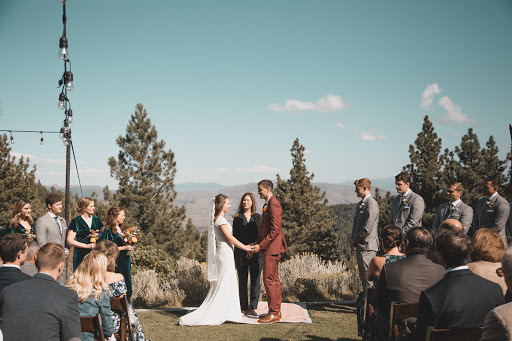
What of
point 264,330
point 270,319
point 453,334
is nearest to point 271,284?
point 270,319

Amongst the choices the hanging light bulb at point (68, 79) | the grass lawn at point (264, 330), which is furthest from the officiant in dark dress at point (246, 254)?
the hanging light bulb at point (68, 79)

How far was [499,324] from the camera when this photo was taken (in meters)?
1.83

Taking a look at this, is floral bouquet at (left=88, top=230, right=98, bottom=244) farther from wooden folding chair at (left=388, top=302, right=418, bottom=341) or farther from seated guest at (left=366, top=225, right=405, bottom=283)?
wooden folding chair at (left=388, top=302, right=418, bottom=341)

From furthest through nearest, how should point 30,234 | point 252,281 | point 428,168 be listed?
point 428,168, point 252,281, point 30,234

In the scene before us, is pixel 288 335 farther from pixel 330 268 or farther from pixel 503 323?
pixel 503 323

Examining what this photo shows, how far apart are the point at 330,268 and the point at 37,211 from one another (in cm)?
2694

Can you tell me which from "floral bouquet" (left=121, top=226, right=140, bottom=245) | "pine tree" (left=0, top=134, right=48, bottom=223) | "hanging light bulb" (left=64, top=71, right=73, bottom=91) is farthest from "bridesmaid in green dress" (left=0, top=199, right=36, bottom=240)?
"pine tree" (left=0, top=134, right=48, bottom=223)

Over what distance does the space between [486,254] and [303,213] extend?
104 feet

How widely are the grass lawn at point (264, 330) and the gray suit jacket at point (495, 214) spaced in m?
2.51

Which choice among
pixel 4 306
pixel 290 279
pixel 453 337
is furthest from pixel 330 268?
pixel 4 306

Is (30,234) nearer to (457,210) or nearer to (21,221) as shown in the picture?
(21,221)

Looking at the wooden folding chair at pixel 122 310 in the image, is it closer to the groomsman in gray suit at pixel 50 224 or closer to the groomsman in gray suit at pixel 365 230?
the groomsman in gray suit at pixel 50 224

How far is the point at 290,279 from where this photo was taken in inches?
325

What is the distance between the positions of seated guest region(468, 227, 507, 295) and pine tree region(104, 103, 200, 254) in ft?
85.9
